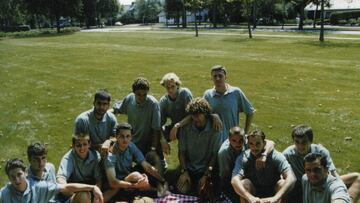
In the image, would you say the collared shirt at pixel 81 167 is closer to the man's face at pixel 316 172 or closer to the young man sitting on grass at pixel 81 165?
the young man sitting on grass at pixel 81 165

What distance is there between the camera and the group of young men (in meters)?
6.05

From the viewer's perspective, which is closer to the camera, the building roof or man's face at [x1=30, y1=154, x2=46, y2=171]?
man's face at [x1=30, y1=154, x2=46, y2=171]

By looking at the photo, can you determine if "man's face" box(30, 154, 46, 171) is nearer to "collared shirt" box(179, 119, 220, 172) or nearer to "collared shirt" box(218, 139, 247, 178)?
"collared shirt" box(179, 119, 220, 172)

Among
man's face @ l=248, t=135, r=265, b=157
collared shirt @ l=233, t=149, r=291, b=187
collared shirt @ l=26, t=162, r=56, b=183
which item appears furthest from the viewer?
collared shirt @ l=233, t=149, r=291, b=187

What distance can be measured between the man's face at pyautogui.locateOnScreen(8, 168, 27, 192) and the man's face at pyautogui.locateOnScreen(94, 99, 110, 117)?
2.10m

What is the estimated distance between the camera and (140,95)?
816 cm

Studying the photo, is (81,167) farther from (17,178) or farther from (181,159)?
(181,159)

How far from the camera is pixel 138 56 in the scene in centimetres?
2702

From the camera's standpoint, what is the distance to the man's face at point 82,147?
6.91 metres

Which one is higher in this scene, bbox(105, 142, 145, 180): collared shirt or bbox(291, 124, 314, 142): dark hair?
bbox(291, 124, 314, 142): dark hair

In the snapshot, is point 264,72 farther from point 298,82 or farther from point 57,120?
point 57,120

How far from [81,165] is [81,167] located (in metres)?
0.03

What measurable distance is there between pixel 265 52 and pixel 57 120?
18.5 m

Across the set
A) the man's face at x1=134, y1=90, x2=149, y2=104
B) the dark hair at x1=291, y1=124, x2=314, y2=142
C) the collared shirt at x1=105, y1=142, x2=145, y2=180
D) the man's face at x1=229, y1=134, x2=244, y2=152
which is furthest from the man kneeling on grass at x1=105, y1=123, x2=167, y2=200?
the dark hair at x1=291, y1=124, x2=314, y2=142
